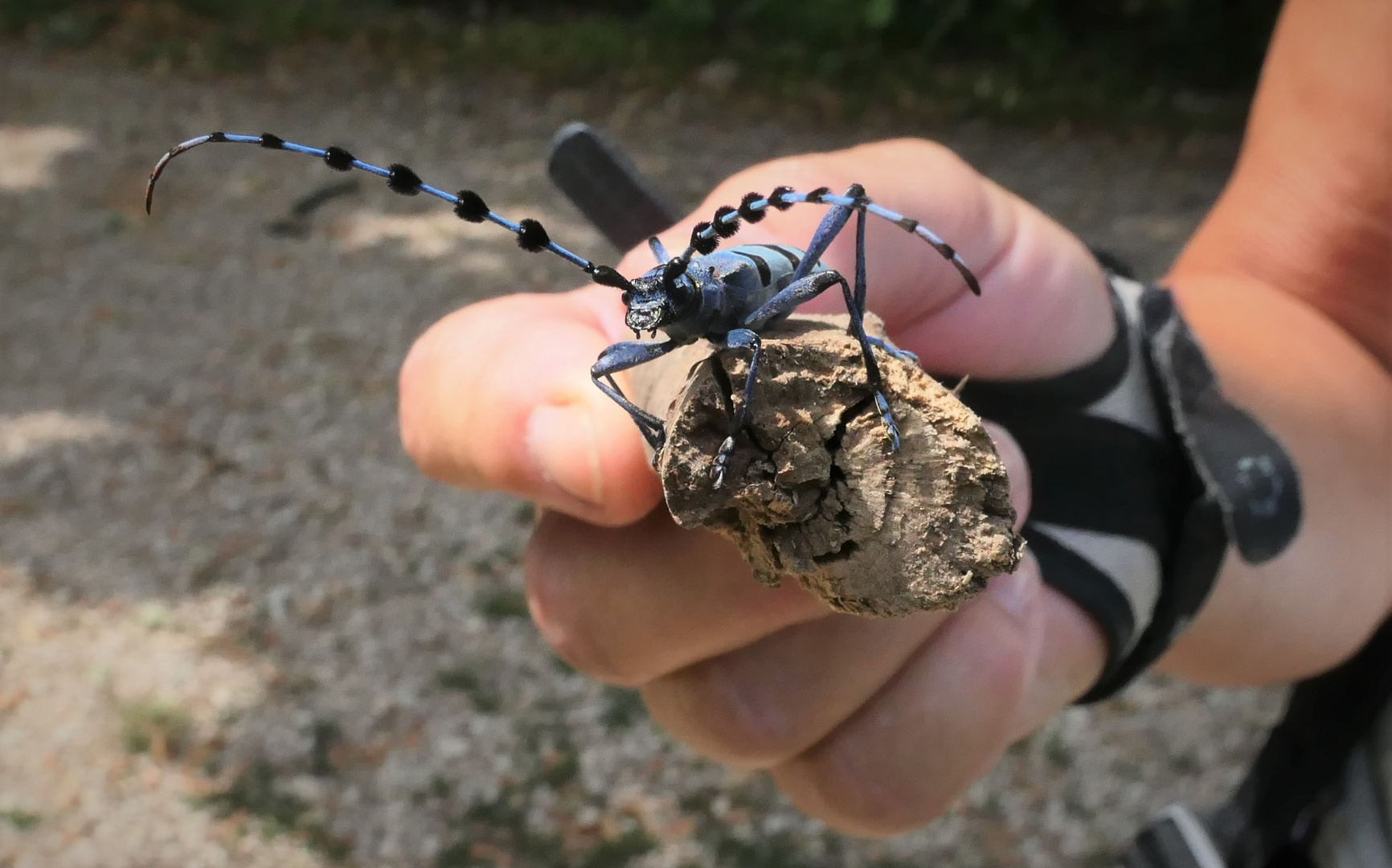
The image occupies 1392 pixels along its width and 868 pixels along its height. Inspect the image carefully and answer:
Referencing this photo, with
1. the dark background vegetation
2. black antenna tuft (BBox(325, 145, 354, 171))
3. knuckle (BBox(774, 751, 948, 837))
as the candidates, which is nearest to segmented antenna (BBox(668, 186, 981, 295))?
black antenna tuft (BBox(325, 145, 354, 171))

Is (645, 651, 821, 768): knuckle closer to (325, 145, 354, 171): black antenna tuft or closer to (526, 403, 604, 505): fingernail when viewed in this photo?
(526, 403, 604, 505): fingernail

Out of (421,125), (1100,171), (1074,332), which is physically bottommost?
(421,125)

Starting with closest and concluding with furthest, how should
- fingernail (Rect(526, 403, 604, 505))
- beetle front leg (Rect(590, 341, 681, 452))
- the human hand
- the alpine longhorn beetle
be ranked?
1. the alpine longhorn beetle
2. beetle front leg (Rect(590, 341, 681, 452))
3. fingernail (Rect(526, 403, 604, 505))
4. the human hand

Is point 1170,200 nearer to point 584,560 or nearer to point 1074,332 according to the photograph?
point 1074,332

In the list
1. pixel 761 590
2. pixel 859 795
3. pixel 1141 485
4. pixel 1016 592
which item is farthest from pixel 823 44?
pixel 761 590

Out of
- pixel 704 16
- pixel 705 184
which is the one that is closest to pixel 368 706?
pixel 705 184

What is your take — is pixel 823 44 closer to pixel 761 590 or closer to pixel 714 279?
pixel 761 590
